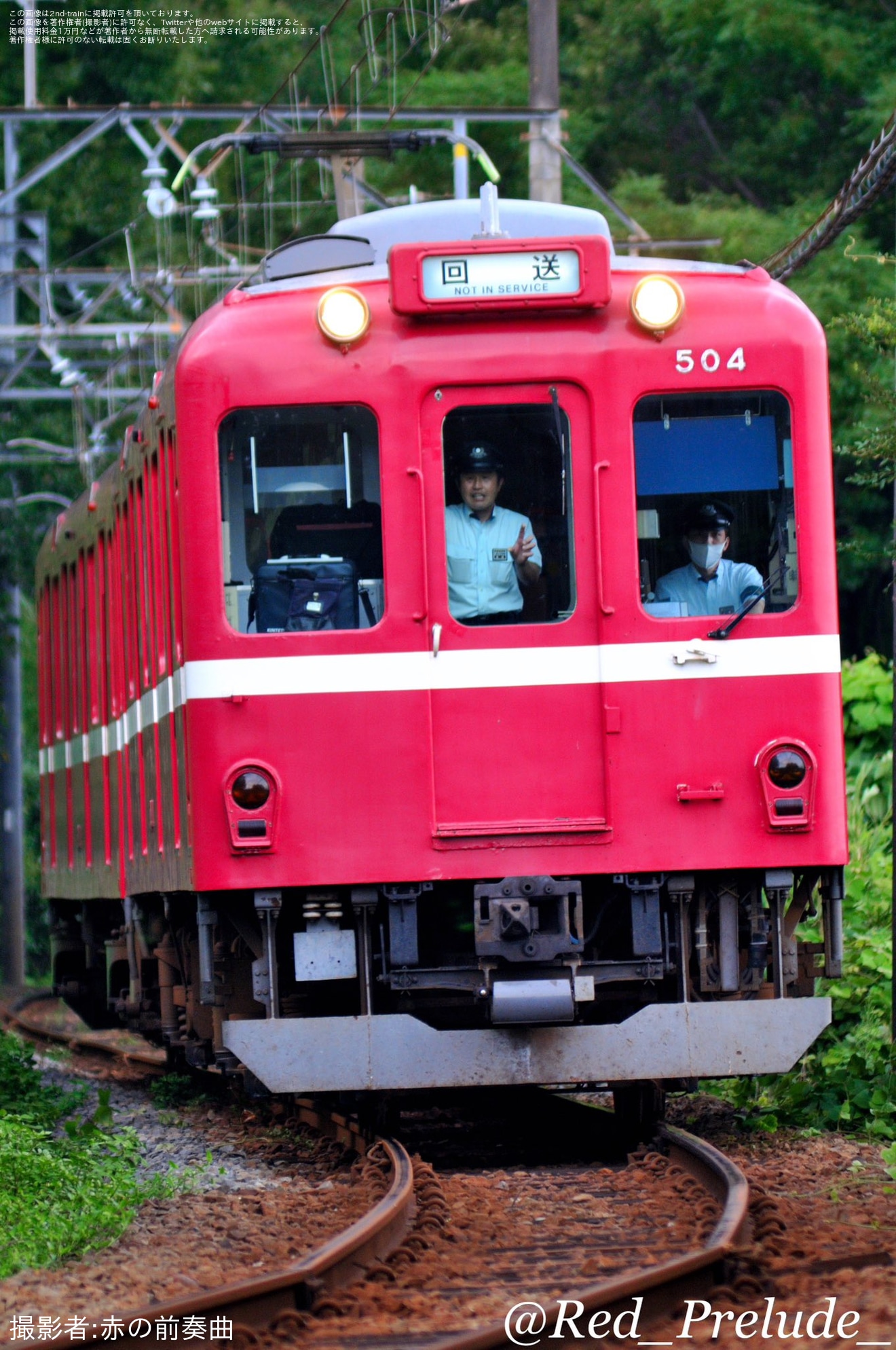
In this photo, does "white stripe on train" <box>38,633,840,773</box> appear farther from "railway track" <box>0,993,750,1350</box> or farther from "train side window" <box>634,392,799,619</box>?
"railway track" <box>0,993,750,1350</box>

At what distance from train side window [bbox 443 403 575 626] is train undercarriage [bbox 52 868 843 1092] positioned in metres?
1.08

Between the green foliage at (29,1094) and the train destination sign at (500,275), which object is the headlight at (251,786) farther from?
the green foliage at (29,1094)

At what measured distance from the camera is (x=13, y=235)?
76.0 ft

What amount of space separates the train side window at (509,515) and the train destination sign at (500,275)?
400mm

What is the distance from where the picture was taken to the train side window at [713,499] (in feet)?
28.0

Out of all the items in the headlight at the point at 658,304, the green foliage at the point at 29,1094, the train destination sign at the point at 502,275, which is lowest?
the green foliage at the point at 29,1094

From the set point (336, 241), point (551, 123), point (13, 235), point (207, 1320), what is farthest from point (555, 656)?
point (13, 235)

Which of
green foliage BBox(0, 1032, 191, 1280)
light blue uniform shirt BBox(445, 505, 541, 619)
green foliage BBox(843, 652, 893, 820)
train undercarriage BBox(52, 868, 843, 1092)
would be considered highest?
light blue uniform shirt BBox(445, 505, 541, 619)

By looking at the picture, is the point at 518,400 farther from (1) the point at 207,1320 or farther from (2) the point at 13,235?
(2) the point at 13,235

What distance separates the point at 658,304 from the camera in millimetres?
8531

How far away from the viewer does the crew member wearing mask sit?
28.0ft

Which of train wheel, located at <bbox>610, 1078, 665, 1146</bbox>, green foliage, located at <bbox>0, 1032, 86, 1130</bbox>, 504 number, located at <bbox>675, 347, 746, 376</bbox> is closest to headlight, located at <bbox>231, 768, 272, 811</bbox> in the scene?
train wheel, located at <bbox>610, 1078, 665, 1146</bbox>

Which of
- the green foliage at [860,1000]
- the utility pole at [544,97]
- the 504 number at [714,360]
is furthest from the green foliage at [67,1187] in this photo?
the utility pole at [544,97]

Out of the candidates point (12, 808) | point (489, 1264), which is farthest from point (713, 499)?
point (12, 808)
